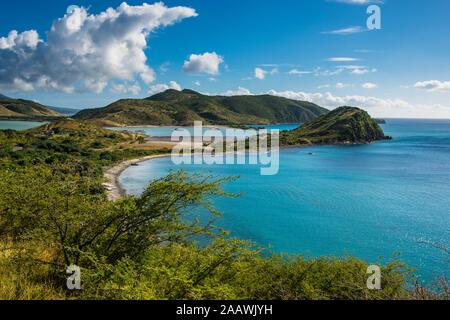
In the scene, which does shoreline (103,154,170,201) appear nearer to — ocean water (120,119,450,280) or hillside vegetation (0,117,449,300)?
ocean water (120,119,450,280)

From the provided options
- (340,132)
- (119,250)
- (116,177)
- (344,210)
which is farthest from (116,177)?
(340,132)

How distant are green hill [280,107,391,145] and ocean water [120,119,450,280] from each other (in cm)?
6826

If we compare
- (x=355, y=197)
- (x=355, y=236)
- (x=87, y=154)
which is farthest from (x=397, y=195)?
(x=87, y=154)

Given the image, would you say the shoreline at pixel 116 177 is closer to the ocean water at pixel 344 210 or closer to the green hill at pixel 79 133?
the ocean water at pixel 344 210

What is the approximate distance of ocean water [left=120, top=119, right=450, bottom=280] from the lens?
27859 mm

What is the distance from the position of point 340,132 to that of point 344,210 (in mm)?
123804

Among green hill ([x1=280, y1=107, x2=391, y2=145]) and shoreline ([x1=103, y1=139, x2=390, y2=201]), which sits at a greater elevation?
green hill ([x1=280, y1=107, x2=391, y2=145])

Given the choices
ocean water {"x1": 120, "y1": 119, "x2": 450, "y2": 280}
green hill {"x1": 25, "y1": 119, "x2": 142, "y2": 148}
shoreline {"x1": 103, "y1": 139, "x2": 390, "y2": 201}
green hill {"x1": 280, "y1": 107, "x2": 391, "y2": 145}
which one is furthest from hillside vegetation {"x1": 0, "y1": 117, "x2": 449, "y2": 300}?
green hill {"x1": 280, "y1": 107, "x2": 391, "y2": 145}

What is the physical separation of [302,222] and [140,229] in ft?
102

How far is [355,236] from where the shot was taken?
3061cm

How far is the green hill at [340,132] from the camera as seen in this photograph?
140750 millimetres

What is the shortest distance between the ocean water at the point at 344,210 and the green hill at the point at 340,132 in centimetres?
6826
